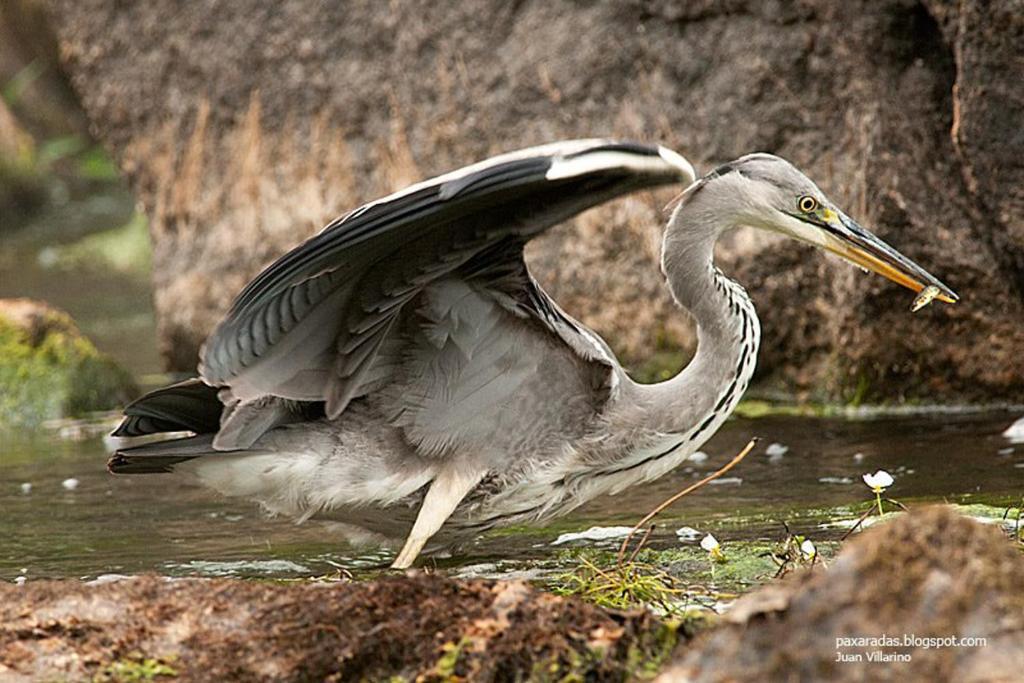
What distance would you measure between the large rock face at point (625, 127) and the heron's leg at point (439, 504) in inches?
116

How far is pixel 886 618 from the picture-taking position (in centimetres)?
309

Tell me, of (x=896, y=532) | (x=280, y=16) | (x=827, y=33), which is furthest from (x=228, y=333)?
(x=280, y=16)

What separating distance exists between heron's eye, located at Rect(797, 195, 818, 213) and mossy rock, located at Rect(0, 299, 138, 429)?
465cm

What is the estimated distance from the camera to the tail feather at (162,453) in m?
5.37

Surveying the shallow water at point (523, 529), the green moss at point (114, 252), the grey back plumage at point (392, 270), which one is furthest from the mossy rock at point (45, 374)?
the green moss at point (114, 252)

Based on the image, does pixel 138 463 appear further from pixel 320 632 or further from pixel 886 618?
pixel 886 618

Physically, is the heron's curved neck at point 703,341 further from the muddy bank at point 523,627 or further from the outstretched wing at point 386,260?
the muddy bank at point 523,627

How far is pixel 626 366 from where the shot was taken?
27.5ft

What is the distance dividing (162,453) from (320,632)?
63.7 inches

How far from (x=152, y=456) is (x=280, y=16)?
460cm

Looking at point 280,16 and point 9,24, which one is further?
point 9,24

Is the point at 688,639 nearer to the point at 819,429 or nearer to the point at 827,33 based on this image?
the point at 819,429

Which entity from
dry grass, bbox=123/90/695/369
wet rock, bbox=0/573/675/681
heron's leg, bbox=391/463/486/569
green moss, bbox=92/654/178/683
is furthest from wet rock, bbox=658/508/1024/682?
dry grass, bbox=123/90/695/369

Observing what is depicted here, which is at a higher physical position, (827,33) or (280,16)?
(280,16)
